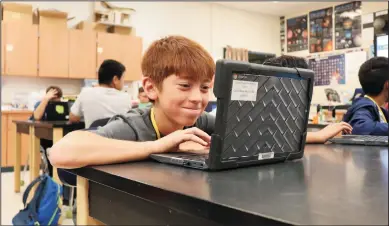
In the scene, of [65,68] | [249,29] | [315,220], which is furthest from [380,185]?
[249,29]

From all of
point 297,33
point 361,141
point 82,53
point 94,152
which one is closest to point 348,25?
point 297,33

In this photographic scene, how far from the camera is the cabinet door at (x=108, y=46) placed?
5.62 meters

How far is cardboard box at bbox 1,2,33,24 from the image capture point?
5.11 metres

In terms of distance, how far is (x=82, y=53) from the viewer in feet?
18.1

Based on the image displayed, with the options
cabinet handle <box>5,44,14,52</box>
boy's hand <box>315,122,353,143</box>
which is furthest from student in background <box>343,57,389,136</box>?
cabinet handle <box>5,44,14,52</box>

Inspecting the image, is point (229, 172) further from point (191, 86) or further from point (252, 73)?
point (191, 86)

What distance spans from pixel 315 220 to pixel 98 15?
19.4ft

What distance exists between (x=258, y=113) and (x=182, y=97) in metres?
0.31

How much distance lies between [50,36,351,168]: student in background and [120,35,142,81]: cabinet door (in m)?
4.85

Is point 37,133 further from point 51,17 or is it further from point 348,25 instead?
point 348,25

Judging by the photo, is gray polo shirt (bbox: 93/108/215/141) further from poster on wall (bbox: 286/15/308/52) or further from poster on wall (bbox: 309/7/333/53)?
poster on wall (bbox: 286/15/308/52)

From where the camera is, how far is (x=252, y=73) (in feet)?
2.06

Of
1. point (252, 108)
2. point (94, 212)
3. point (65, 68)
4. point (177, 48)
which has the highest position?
point (65, 68)

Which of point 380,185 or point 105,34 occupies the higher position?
point 105,34
